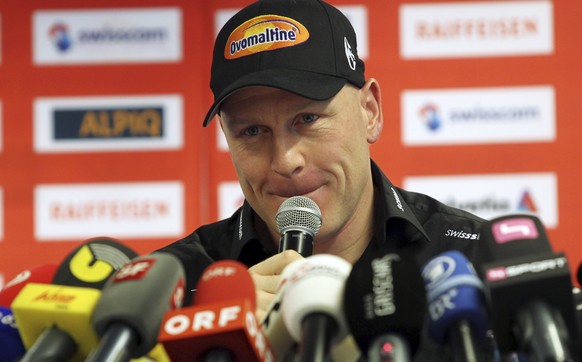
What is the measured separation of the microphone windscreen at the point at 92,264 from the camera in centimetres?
83

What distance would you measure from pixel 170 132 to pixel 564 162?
125 centimetres

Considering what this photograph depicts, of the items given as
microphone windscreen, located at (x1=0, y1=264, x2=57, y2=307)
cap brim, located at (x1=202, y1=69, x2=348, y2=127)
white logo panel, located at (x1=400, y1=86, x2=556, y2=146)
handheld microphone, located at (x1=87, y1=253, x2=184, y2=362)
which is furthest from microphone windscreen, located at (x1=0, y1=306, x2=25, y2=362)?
white logo panel, located at (x1=400, y1=86, x2=556, y2=146)

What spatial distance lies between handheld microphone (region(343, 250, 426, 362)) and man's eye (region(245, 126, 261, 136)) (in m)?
0.85

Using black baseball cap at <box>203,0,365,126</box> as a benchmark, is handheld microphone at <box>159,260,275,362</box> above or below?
below

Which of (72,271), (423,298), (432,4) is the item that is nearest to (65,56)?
(432,4)

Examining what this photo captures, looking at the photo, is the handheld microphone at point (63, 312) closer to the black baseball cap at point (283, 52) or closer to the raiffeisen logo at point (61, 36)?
the black baseball cap at point (283, 52)

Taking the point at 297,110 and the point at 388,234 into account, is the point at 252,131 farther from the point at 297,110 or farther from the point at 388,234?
the point at 388,234

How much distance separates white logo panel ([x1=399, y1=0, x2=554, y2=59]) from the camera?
9.10ft

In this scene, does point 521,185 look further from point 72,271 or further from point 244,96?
point 72,271

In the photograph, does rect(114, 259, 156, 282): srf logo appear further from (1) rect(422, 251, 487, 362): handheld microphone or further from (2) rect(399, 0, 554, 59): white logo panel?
(2) rect(399, 0, 554, 59): white logo panel

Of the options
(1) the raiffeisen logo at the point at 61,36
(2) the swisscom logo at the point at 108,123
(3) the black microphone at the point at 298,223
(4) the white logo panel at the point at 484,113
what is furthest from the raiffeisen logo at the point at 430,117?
(3) the black microphone at the point at 298,223

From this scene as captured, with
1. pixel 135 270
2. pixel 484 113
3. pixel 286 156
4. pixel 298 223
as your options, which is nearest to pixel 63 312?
pixel 135 270

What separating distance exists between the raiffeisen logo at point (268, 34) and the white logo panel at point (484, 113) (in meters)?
1.32

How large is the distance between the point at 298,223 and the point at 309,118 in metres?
0.27
